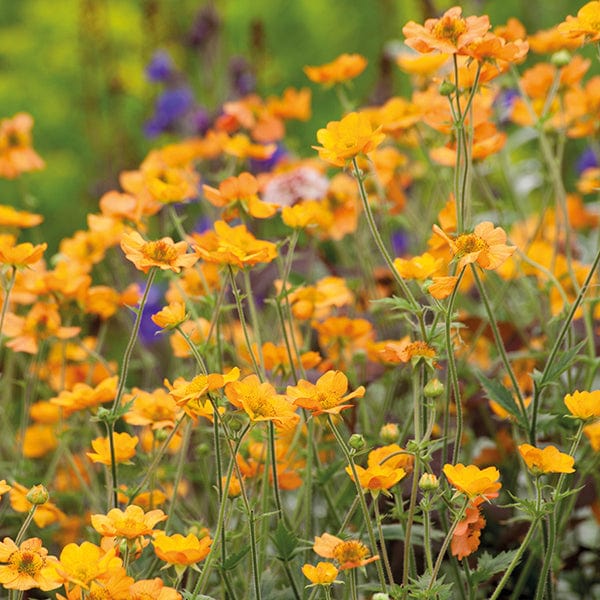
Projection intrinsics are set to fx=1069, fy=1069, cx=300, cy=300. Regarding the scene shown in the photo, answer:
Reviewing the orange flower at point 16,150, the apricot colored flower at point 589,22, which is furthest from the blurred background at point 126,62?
the apricot colored flower at point 589,22

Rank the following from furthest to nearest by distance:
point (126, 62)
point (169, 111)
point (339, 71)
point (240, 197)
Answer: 1. point (126, 62)
2. point (169, 111)
3. point (339, 71)
4. point (240, 197)

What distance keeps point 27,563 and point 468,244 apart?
332 mm

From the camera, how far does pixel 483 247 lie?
0.68 m

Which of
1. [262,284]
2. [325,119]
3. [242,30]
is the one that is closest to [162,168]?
[262,284]

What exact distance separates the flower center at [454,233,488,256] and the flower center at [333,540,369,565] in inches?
7.5

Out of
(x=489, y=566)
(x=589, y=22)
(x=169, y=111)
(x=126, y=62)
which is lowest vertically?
(x=489, y=566)

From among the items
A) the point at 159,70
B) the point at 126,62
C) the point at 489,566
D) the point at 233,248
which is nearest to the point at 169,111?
the point at 159,70

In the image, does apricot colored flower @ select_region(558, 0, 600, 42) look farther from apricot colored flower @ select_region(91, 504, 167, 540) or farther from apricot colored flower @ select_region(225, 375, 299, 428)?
apricot colored flower @ select_region(91, 504, 167, 540)

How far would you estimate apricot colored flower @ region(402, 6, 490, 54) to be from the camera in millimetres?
704

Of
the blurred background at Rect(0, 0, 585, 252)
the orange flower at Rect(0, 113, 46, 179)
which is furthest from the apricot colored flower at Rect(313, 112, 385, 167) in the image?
the blurred background at Rect(0, 0, 585, 252)

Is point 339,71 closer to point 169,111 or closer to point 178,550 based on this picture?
point 178,550

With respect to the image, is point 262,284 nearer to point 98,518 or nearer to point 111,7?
point 98,518

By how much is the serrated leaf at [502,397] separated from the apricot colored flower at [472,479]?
0.14 meters

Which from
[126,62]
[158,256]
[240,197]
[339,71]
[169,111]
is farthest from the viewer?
[126,62]
